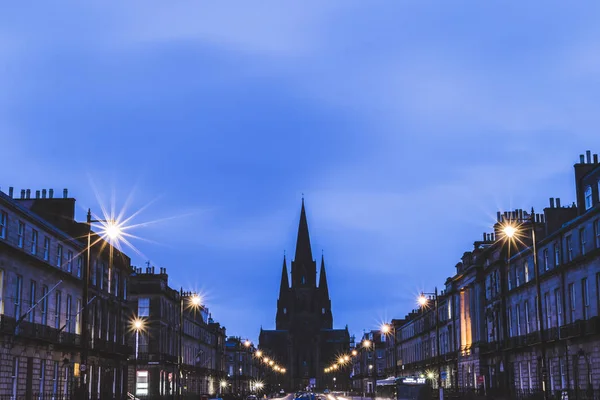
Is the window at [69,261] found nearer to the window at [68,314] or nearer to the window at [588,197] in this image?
the window at [68,314]

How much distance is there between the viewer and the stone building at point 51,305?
47312mm

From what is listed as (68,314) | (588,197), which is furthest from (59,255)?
(588,197)

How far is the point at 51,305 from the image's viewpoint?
55281 millimetres

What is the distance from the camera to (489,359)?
80062 mm

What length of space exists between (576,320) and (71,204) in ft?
127

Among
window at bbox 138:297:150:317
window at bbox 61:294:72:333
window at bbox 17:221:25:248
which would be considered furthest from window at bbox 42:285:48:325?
window at bbox 138:297:150:317

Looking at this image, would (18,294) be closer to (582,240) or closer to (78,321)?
(78,321)

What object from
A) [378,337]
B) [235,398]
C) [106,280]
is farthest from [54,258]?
[378,337]

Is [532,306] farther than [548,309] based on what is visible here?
Yes

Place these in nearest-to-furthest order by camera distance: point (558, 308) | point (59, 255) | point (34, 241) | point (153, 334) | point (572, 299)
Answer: point (34, 241)
point (59, 255)
point (572, 299)
point (558, 308)
point (153, 334)

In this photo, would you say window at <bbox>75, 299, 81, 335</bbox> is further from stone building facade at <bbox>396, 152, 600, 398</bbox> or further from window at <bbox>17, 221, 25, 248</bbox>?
stone building facade at <bbox>396, 152, 600, 398</bbox>

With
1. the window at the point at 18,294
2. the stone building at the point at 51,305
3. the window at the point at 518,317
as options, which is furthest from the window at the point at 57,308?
the window at the point at 518,317

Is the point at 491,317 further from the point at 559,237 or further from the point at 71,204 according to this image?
the point at 71,204

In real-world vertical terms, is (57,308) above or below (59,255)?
below
